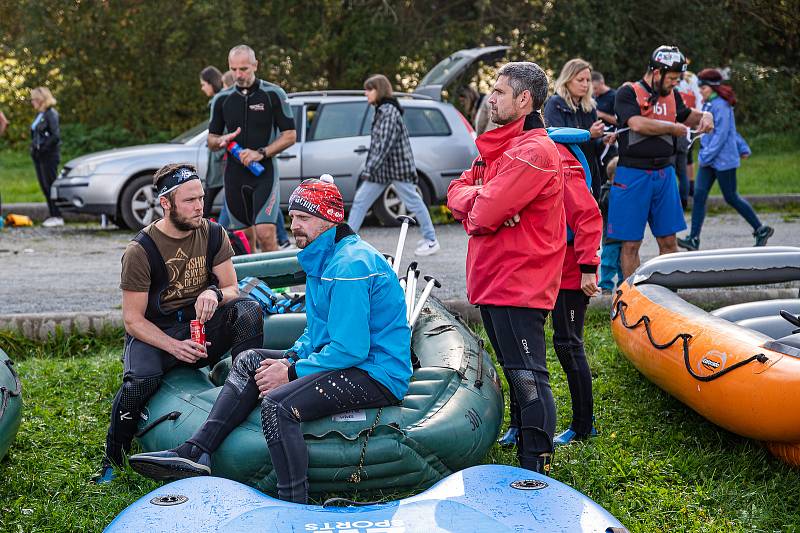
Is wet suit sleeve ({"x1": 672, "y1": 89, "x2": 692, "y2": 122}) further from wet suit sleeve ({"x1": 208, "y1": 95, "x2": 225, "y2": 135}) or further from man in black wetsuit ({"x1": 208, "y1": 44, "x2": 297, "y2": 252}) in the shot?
wet suit sleeve ({"x1": 208, "y1": 95, "x2": 225, "y2": 135})

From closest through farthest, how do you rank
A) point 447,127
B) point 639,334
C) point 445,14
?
point 639,334 → point 447,127 → point 445,14

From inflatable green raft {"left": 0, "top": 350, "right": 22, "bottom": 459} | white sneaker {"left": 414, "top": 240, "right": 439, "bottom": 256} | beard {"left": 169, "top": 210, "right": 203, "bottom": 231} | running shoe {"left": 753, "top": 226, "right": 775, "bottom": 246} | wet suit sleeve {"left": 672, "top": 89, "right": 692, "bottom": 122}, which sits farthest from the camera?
white sneaker {"left": 414, "top": 240, "right": 439, "bottom": 256}

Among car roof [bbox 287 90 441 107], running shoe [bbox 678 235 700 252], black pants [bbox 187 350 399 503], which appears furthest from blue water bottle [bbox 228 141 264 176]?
car roof [bbox 287 90 441 107]

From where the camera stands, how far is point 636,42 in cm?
2120

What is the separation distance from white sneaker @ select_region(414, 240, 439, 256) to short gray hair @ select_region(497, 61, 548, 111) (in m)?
5.86

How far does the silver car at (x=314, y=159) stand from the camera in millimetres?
12305

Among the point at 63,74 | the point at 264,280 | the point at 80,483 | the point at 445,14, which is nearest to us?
the point at 80,483

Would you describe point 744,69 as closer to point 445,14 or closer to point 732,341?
point 445,14

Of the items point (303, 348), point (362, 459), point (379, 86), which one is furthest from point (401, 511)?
point (379, 86)

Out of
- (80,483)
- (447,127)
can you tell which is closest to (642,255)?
(447,127)

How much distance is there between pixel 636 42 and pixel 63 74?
443 inches

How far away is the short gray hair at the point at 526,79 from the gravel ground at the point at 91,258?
12.1 feet

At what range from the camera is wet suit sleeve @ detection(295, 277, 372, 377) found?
4.33 m

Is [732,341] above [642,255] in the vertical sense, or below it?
above
